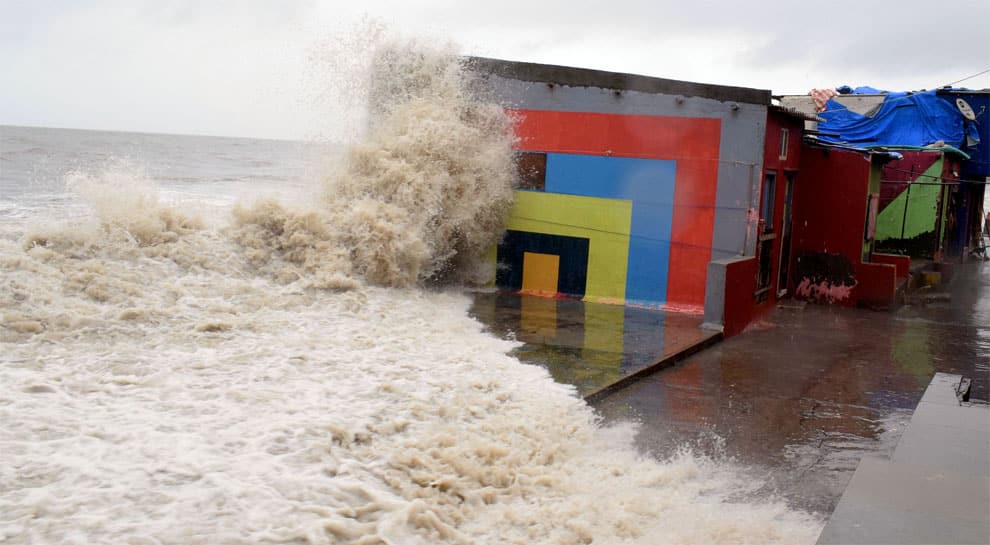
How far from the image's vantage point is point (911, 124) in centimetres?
2222

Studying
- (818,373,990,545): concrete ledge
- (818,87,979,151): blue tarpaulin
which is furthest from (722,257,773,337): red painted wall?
(818,87,979,151): blue tarpaulin

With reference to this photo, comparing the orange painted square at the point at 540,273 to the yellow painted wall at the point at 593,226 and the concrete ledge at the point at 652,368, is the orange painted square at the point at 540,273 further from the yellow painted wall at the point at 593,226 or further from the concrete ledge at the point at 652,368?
the concrete ledge at the point at 652,368

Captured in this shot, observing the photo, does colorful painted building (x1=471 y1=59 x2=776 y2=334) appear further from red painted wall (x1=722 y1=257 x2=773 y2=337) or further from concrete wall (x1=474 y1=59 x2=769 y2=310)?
red painted wall (x1=722 y1=257 x2=773 y2=337)

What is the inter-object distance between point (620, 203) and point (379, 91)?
4.17m

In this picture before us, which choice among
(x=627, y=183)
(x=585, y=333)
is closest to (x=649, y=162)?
(x=627, y=183)

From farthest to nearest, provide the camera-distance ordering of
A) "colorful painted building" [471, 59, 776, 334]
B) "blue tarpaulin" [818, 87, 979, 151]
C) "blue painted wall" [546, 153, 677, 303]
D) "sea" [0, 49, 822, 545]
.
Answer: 1. "blue tarpaulin" [818, 87, 979, 151]
2. "blue painted wall" [546, 153, 677, 303]
3. "colorful painted building" [471, 59, 776, 334]
4. "sea" [0, 49, 822, 545]

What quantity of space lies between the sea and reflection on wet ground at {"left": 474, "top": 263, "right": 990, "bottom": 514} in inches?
14.5

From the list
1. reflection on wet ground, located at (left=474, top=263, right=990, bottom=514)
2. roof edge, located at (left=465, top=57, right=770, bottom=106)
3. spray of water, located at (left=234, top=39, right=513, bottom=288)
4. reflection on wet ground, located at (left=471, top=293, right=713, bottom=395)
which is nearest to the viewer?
reflection on wet ground, located at (left=474, top=263, right=990, bottom=514)

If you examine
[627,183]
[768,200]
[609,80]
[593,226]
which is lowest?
[593,226]

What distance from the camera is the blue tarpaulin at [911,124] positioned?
22.1 meters

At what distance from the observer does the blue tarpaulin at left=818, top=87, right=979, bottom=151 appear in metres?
22.1

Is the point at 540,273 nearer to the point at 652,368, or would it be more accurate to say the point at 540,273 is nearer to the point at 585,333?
the point at 585,333

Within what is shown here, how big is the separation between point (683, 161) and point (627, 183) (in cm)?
84

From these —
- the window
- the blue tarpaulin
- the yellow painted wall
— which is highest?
the blue tarpaulin
